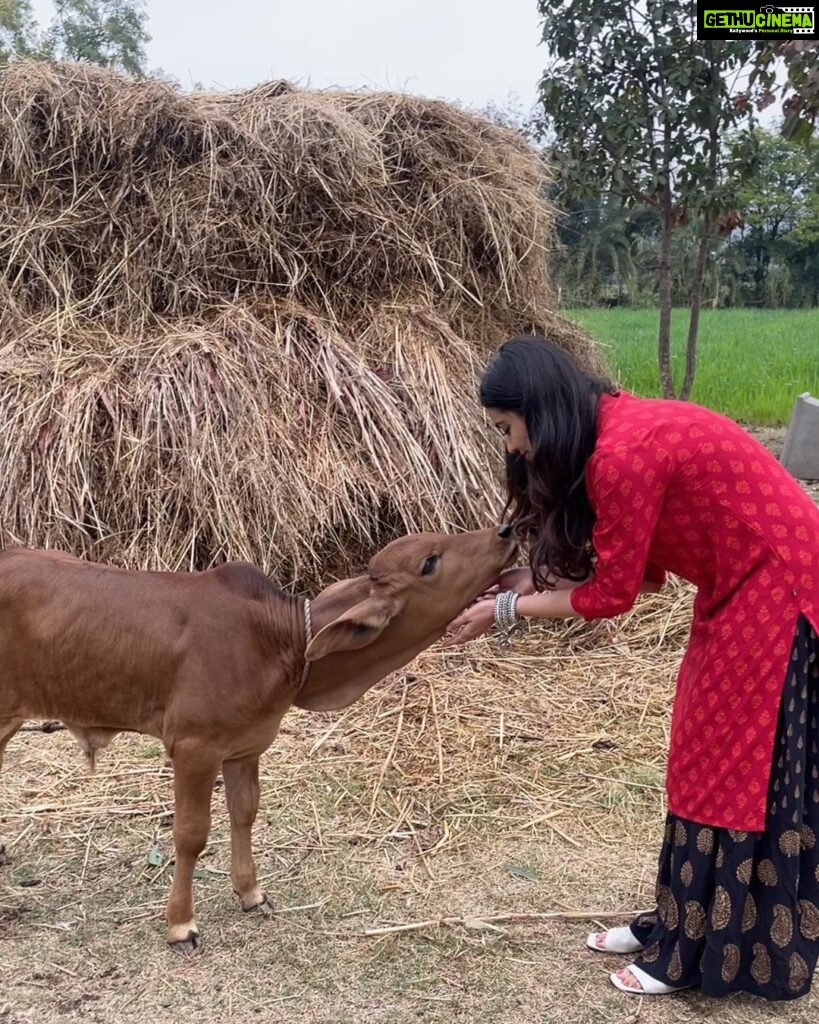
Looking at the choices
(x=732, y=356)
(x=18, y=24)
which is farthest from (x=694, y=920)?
(x=18, y=24)

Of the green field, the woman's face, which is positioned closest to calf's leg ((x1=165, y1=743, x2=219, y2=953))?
the woman's face

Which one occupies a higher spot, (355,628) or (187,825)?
(355,628)

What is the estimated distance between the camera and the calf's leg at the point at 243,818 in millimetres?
3443

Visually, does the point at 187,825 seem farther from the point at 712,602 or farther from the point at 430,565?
the point at 712,602

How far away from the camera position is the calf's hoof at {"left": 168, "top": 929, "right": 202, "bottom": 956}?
10.7 feet

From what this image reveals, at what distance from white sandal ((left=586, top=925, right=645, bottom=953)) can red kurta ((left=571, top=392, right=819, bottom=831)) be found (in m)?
0.63

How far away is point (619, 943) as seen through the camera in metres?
3.26

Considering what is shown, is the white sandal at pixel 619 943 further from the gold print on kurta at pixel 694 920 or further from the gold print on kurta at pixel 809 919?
the gold print on kurta at pixel 809 919

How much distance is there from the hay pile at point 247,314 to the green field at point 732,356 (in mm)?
1859

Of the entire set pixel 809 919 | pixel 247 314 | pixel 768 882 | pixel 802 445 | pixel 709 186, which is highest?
pixel 709 186

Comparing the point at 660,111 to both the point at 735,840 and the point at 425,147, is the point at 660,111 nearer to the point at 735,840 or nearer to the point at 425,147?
the point at 425,147

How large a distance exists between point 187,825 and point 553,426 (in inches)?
65.6

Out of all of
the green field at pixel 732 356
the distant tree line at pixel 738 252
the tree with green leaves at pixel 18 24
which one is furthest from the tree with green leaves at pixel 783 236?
the tree with green leaves at pixel 18 24

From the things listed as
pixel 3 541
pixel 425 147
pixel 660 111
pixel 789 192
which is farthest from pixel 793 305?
pixel 3 541
